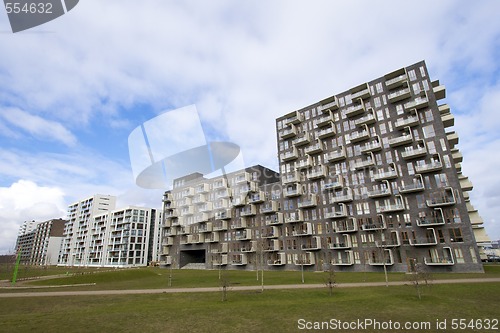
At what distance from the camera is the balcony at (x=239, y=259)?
74.6 metres

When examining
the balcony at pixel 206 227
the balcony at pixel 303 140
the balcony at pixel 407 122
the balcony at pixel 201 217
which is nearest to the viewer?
the balcony at pixel 407 122

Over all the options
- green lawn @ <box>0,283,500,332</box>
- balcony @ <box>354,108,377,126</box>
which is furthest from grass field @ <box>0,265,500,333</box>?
balcony @ <box>354,108,377,126</box>

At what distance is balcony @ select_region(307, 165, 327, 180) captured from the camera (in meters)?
64.2

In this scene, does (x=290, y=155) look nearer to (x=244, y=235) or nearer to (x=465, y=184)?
(x=244, y=235)

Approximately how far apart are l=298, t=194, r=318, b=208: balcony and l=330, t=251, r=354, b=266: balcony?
1202 centimetres

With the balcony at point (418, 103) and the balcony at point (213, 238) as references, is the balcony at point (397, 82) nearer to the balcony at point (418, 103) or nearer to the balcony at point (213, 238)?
the balcony at point (418, 103)

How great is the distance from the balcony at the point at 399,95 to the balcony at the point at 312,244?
111 feet

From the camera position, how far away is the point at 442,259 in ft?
155

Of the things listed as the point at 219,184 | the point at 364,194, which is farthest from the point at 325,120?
the point at 219,184

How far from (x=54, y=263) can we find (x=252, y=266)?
14968 centimetres

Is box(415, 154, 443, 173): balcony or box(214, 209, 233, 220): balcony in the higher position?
box(415, 154, 443, 173): balcony

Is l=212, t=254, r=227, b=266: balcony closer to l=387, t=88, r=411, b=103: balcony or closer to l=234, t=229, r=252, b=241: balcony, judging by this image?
l=234, t=229, r=252, b=241: balcony

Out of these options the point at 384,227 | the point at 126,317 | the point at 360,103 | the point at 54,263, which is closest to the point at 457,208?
the point at 384,227

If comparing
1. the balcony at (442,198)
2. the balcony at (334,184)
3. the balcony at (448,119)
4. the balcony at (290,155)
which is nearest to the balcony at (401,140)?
the balcony at (448,119)
